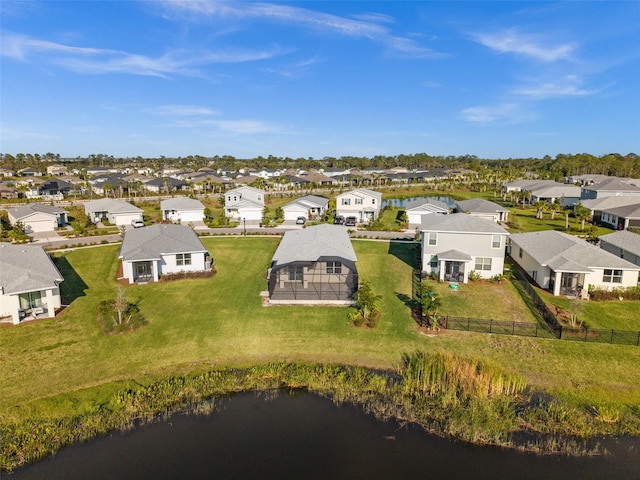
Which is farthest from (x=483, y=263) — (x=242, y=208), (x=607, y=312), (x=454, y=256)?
(x=242, y=208)

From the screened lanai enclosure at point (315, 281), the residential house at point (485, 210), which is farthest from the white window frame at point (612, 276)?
the residential house at point (485, 210)

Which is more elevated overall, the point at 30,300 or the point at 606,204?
the point at 606,204

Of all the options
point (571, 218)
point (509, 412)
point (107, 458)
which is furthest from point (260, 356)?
point (571, 218)

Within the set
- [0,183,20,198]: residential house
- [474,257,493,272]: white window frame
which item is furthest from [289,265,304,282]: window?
[0,183,20,198]: residential house

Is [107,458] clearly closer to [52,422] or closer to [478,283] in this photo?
[52,422]

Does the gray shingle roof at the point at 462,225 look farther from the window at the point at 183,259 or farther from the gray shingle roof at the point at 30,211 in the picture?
the gray shingle roof at the point at 30,211

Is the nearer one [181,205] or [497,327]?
[497,327]

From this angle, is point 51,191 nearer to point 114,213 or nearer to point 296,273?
point 114,213

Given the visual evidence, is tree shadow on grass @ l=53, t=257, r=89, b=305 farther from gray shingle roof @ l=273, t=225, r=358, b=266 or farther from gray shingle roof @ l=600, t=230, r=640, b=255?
gray shingle roof @ l=600, t=230, r=640, b=255
